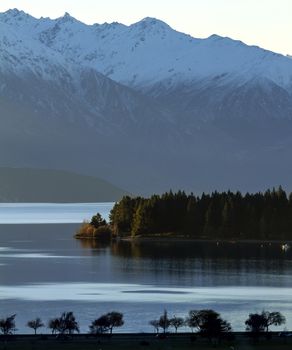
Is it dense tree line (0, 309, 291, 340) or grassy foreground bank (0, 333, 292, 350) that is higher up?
dense tree line (0, 309, 291, 340)

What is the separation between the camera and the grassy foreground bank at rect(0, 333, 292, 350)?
345 ft

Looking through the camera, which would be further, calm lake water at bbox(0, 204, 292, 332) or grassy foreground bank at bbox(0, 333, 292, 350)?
calm lake water at bbox(0, 204, 292, 332)

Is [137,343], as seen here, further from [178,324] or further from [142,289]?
[142,289]

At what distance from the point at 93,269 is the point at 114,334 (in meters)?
78.0

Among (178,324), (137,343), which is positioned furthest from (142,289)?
(137,343)

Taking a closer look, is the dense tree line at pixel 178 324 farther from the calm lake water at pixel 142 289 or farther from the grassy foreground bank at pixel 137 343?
the calm lake water at pixel 142 289

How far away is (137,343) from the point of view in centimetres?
10688

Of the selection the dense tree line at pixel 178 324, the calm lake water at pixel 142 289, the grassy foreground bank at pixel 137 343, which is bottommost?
the grassy foreground bank at pixel 137 343

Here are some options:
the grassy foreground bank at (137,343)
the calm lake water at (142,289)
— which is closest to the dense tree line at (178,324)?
the grassy foreground bank at (137,343)

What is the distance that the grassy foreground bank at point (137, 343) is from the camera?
105 metres

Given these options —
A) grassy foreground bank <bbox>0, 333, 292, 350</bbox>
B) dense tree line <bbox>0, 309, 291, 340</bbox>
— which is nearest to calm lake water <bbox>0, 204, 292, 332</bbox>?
dense tree line <bbox>0, 309, 291, 340</bbox>

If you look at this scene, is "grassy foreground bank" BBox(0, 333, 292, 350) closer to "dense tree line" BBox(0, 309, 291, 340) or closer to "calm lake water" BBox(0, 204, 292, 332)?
"dense tree line" BBox(0, 309, 291, 340)

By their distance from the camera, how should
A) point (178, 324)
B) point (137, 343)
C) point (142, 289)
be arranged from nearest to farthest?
point (137, 343), point (178, 324), point (142, 289)

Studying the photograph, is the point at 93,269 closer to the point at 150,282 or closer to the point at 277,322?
the point at 150,282
